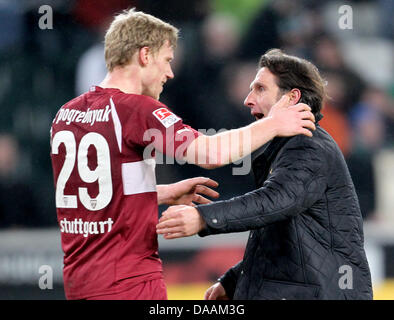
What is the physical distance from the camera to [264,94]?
12.2ft

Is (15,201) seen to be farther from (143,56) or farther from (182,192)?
(143,56)

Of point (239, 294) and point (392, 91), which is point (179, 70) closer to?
point (392, 91)

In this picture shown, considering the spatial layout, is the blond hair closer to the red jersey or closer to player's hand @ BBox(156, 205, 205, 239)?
the red jersey

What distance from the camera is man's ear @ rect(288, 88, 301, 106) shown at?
362 centimetres

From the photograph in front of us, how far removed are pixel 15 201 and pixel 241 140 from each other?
3.87 m

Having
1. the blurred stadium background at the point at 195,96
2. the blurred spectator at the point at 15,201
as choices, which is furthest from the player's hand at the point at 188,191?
the blurred spectator at the point at 15,201

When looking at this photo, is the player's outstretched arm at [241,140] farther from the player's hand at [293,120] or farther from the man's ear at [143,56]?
the man's ear at [143,56]

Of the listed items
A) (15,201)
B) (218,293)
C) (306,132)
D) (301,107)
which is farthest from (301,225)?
Result: (15,201)

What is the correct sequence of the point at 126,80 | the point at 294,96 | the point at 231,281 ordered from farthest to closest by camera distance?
the point at 231,281
the point at 294,96
the point at 126,80

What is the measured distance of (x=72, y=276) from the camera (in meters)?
3.44

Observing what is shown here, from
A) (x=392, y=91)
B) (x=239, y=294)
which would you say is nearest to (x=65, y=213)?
(x=239, y=294)

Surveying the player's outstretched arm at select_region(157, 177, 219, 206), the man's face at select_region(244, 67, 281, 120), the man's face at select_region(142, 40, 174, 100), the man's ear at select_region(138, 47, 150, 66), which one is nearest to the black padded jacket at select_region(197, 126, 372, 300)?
the man's face at select_region(244, 67, 281, 120)
